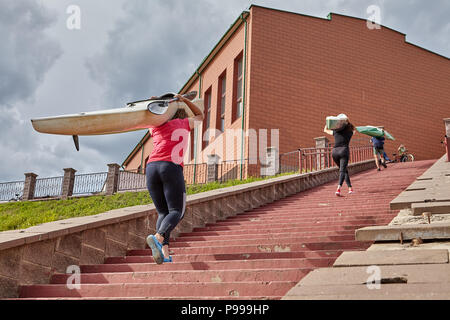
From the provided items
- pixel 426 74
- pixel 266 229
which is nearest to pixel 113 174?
pixel 266 229

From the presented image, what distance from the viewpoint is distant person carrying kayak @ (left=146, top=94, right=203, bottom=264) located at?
464 centimetres

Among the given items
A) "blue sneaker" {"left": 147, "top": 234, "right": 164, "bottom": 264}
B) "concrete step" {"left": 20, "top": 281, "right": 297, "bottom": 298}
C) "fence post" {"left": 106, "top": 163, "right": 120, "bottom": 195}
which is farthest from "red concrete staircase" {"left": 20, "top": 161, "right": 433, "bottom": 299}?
"fence post" {"left": 106, "top": 163, "right": 120, "bottom": 195}

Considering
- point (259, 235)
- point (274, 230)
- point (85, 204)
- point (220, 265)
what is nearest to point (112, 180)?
point (85, 204)

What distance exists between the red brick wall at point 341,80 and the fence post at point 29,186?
12339 millimetres

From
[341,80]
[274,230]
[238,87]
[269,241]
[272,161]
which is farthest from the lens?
[238,87]

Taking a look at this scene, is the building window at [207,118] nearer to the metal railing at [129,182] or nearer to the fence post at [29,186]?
the metal railing at [129,182]

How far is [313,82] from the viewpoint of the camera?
73.3ft

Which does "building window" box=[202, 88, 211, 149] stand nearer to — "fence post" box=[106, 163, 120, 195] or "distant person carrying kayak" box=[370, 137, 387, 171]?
"fence post" box=[106, 163, 120, 195]

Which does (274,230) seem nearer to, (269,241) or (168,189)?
(269,241)

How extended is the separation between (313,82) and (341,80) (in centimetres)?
180

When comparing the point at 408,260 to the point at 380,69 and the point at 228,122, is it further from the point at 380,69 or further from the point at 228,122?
the point at 380,69

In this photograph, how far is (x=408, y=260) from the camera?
335 centimetres

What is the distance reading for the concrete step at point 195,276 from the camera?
13.7 ft
